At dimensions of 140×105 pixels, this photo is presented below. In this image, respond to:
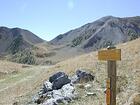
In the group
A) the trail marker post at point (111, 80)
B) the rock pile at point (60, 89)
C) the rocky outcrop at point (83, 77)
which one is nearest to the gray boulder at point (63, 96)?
the rock pile at point (60, 89)

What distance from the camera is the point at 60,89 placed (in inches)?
873

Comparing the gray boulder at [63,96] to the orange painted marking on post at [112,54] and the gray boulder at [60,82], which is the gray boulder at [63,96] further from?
the orange painted marking on post at [112,54]

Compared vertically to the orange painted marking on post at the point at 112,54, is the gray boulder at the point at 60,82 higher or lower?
lower

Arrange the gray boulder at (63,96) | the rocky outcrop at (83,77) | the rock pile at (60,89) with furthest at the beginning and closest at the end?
the rocky outcrop at (83,77), the rock pile at (60,89), the gray boulder at (63,96)

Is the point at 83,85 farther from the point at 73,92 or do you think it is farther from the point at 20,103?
the point at 20,103

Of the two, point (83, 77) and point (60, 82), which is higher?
point (83, 77)

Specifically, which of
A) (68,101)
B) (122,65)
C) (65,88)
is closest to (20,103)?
(65,88)

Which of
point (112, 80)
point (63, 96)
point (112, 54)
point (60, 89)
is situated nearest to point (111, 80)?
point (112, 80)

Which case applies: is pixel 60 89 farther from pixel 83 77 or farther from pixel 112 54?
pixel 112 54

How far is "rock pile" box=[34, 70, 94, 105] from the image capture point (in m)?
19.8

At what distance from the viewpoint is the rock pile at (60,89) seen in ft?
65.1

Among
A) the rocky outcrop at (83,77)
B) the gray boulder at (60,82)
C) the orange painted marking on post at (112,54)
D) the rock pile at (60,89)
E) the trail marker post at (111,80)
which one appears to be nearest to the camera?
the orange painted marking on post at (112,54)

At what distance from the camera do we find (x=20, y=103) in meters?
24.0

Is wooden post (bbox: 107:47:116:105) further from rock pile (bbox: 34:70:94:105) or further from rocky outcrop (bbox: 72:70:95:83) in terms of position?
rocky outcrop (bbox: 72:70:95:83)
